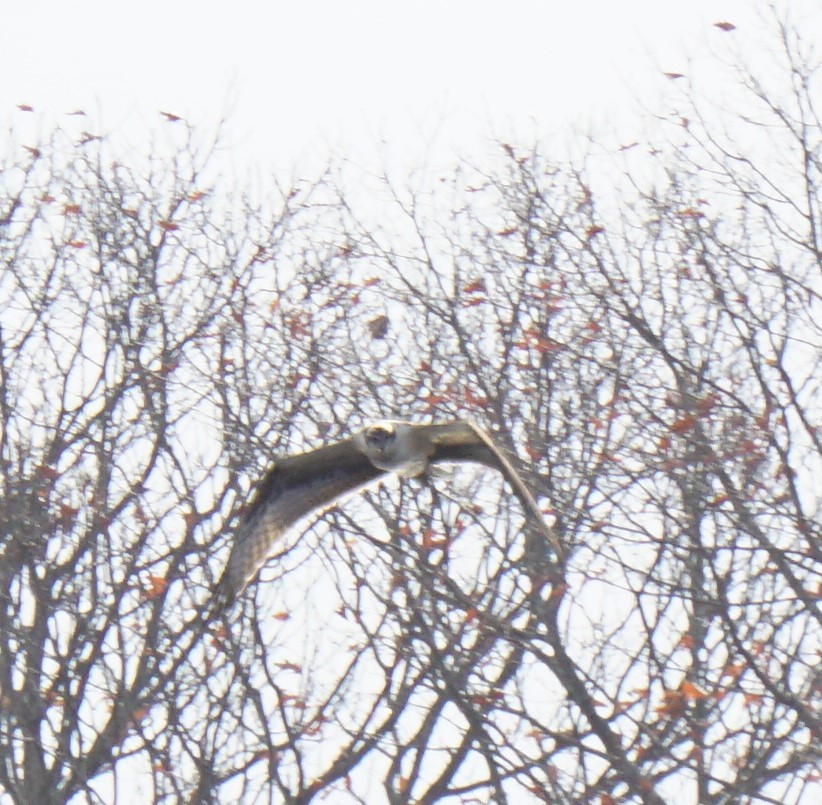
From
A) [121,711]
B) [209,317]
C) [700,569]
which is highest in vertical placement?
[209,317]

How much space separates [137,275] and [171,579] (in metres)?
3.05

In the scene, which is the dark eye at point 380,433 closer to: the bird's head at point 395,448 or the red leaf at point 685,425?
the bird's head at point 395,448

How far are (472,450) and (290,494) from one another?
1.24m

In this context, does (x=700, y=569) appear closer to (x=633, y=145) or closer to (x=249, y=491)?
(x=633, y=145)

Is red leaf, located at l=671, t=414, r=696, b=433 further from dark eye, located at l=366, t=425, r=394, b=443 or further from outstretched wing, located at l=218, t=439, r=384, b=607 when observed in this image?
outstretched wing, located at l=218, t=439, r=384, b=607

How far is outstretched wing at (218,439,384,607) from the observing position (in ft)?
36.7

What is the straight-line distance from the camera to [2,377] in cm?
1582

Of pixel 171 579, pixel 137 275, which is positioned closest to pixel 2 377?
pixel 137 275

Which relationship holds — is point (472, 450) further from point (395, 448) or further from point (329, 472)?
point (329, 472)

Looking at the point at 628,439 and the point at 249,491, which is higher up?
the point at 249,491

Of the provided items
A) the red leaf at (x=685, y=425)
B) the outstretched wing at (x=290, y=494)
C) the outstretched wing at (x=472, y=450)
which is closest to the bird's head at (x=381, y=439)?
the outstretched wing at (x=472, y=450)

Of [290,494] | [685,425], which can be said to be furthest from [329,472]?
[685,425]

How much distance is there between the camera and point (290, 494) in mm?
11375

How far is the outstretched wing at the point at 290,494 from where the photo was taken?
1119cm
